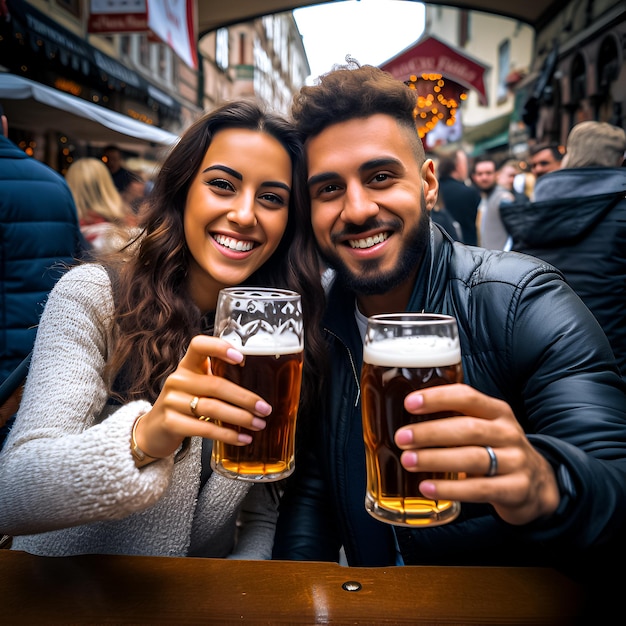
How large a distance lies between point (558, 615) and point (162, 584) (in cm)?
69

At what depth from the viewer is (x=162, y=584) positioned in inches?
41.5

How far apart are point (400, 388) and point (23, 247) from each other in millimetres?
2197

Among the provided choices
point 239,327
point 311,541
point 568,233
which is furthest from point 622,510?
point 568,233

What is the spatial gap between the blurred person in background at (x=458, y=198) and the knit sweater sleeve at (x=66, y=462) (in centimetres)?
485

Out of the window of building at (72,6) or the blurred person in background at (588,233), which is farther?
the window of building at (72,6)

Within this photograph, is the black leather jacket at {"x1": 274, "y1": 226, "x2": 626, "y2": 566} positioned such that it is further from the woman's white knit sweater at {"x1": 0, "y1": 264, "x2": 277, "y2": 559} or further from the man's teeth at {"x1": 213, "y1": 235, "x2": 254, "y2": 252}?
the man's teeth at {"x1": 213, "y1": 235, "x2": 254, "y2": 252}

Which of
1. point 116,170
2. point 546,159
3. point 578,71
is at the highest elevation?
point 578,71

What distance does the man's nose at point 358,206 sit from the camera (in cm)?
154

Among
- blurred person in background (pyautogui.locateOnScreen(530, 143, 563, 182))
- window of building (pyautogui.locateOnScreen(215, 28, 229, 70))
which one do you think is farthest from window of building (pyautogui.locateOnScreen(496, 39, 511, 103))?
blurred person in background (pyautogui.locateOnScreen(530, 143, 563, 182))

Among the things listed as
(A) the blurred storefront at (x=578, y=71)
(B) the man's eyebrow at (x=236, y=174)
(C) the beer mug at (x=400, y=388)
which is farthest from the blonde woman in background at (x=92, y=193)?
(A) the blurred storefront at (x=578, y=71)

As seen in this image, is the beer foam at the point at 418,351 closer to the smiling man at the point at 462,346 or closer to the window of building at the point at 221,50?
the smiling man at the point at 462,346

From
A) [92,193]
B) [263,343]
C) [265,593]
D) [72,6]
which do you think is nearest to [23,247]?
[92,193]

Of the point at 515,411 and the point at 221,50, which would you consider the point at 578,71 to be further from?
the point at 221,50

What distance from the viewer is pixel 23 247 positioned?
2.56 m
